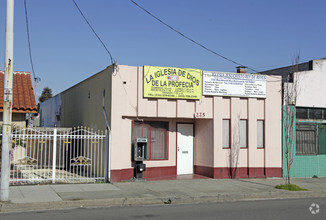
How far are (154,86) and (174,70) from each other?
107 cm

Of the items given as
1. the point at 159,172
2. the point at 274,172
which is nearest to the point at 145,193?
the point at 159,172

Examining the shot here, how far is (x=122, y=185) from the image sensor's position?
1334cm

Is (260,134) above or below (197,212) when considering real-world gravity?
above

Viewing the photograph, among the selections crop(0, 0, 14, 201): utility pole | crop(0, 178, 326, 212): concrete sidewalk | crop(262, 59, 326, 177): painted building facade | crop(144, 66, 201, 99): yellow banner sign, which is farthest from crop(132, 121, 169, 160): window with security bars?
crop(0, 0, 14, 201): utility pole

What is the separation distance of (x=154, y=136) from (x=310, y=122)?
23.7 ft

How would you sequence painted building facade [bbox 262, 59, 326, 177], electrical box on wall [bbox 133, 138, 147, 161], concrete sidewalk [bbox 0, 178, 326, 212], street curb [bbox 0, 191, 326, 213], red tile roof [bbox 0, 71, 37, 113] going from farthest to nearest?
painted building facade [bbox 262, 59, 326, 177] → red tile roof [bbox 0, 71, 37, 113] → electrical box on wall [bbox 133, 138, 147, 161] → concrete sidewalk [bbox 0, 178, 326, 212] → street curb [bbox 0, 191, 326, 213]

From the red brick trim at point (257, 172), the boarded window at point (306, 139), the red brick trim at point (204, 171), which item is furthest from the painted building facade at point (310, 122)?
the red brick trim at point (204, 171)

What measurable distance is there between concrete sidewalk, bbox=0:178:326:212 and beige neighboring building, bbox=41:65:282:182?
1.19 meters

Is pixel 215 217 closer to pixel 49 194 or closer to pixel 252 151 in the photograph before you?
pixel 49 194

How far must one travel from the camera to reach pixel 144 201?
10844 millimetres

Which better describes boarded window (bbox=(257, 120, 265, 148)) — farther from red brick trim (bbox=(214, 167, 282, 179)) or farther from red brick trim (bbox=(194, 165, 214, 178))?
red brick trim (bbox=(194, 165, 214, 178))

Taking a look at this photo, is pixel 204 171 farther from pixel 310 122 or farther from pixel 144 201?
pixel 144 201

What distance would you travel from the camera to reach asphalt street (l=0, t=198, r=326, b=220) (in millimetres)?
8773

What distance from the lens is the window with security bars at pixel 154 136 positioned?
599 inches
